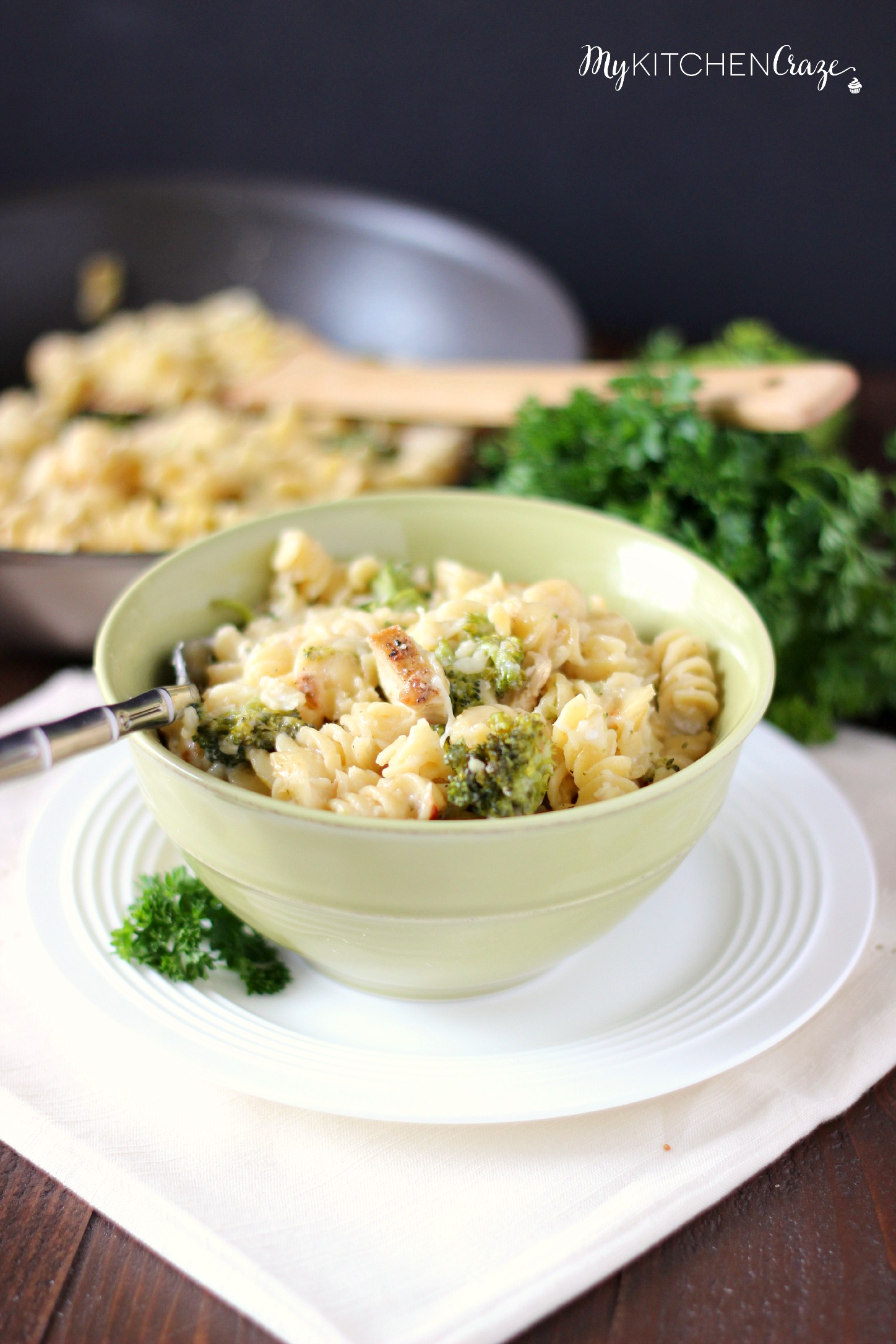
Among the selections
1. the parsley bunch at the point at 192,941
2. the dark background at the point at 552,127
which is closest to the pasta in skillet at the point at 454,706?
the parsley bunch at the point at 192,941

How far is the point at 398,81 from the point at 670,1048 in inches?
175

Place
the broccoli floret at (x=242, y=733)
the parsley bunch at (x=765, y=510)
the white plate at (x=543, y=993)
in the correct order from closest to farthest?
the white plate at (x=543, y=993), the broccoli floret at (x=242, y=733), the parsley bunch at (x=765, y=510)

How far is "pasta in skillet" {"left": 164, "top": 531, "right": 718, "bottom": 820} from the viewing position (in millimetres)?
1477

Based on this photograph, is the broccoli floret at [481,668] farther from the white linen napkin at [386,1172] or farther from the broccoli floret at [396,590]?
the white linen napkin at [386,1172]

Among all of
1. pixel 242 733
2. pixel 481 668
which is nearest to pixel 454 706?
pixel 481 668

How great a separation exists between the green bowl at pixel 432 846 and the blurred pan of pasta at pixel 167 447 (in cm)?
83

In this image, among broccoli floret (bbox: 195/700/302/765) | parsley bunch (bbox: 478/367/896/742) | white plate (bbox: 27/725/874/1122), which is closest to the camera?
white plate (bbox: 27/725/874/1122)

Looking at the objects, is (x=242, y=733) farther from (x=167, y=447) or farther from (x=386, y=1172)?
(x=167, y=447)

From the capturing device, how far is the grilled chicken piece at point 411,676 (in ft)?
5.13

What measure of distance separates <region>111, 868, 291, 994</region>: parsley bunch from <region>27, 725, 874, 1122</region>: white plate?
0.02 m

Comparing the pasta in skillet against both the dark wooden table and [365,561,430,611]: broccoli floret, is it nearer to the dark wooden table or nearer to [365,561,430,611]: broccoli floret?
[365,561,430,611]: broccoli floret

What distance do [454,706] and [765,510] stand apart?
1092 mm

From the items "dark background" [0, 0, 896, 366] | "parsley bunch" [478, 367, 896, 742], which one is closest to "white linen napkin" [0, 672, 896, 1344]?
"parsley bunch" [478, 367, 896, 742]

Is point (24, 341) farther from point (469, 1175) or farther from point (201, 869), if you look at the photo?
point (469, 1175)
